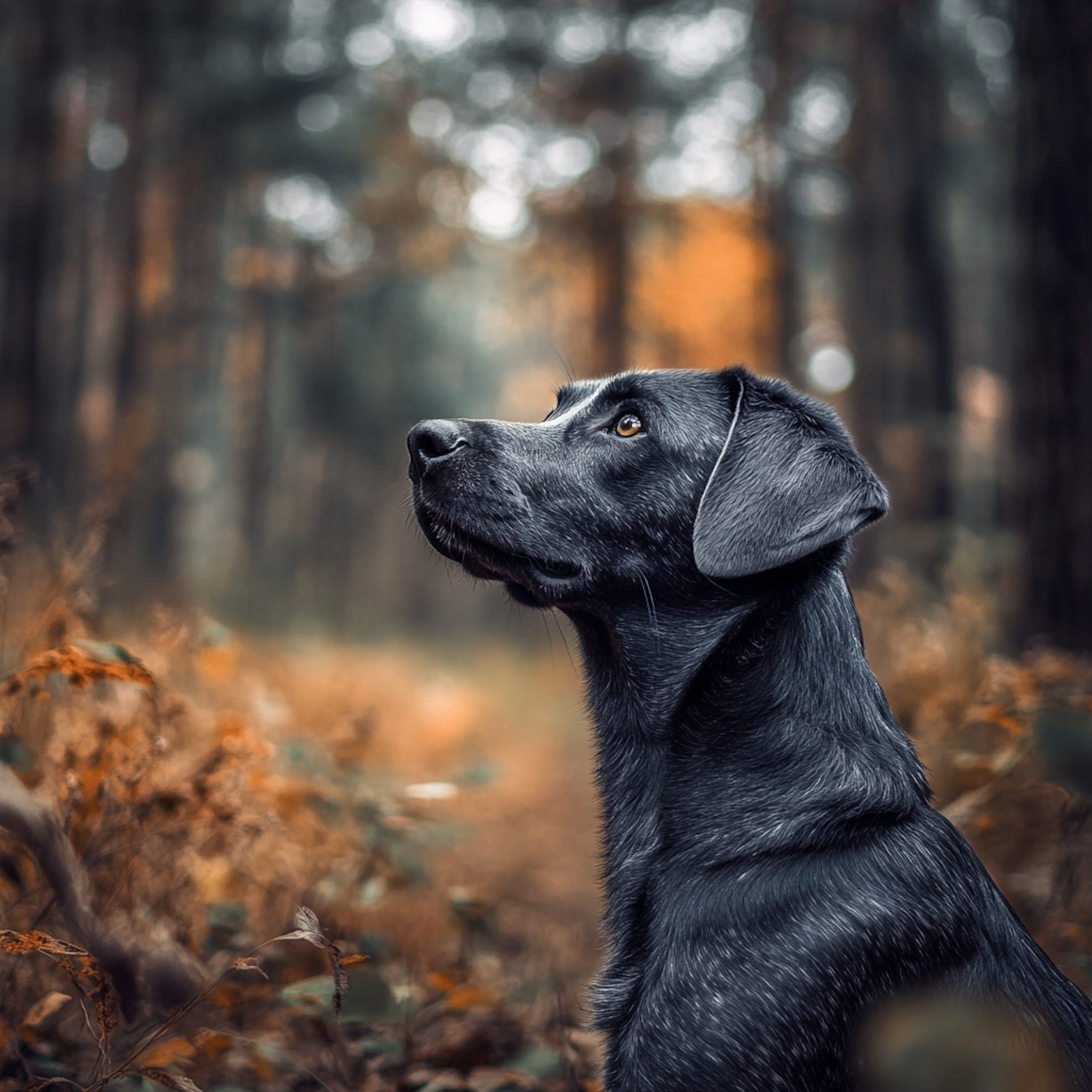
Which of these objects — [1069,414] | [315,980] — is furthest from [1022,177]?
[315,980]

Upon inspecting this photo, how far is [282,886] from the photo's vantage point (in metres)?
3.94

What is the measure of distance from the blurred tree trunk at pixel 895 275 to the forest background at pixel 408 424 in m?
0.05

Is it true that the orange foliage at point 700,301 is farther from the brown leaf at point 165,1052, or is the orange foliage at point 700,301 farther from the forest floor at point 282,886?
the brown leaf at point 165,1052

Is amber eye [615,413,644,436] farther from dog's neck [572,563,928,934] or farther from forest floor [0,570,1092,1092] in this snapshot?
forest floor [0,570,1092,1092]

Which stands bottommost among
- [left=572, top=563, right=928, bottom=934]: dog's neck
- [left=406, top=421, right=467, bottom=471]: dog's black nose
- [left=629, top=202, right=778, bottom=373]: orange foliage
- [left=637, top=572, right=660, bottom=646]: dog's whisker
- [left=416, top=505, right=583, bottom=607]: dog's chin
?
[left=572, top=563, right=928, bottom=934]: dog's neck

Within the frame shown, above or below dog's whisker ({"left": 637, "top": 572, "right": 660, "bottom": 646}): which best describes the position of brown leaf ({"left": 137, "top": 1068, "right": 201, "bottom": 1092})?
below

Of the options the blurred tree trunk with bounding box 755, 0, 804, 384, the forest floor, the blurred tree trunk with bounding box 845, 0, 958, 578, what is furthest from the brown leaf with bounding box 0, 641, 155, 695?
the blurred tree trunk with bounding box 755, 0, 804, 384

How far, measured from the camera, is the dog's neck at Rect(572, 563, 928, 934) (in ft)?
7.38

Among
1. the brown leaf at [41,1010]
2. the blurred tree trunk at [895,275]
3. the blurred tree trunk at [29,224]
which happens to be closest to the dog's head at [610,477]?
the brown leaf at [41,1010]

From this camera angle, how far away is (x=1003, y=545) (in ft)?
23.7

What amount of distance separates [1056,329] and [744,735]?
4472 mm

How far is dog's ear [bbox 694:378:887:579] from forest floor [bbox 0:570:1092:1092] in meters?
0.81

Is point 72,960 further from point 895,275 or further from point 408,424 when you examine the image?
point 408,424

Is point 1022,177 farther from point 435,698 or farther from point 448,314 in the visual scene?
point 448,314
